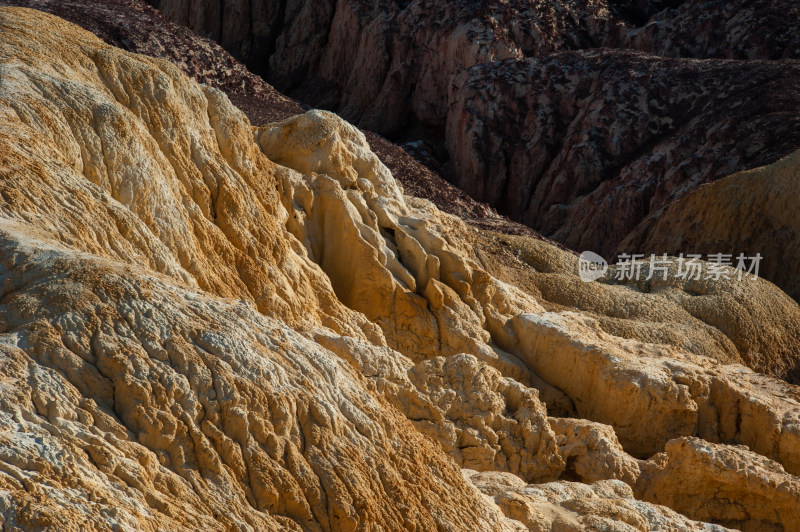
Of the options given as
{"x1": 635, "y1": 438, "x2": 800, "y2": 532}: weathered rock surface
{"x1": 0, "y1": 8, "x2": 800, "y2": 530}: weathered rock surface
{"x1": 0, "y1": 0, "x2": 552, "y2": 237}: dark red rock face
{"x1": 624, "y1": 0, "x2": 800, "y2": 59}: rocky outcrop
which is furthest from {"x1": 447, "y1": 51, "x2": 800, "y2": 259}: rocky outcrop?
{"x1": 635, "y1": 438, "x2": 800, "y2": 532}: weathered rock surface

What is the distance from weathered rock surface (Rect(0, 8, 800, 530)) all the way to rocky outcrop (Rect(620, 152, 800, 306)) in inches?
320

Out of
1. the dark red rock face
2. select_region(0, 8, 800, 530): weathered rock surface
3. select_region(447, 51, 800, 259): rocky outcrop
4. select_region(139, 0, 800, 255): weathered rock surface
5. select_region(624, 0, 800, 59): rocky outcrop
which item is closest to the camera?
select_region(0, 8, 800, 530): weathered rock surface

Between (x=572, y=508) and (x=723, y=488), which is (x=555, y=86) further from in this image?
(x=572, y=508)

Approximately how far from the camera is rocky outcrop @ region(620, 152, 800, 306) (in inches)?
1093

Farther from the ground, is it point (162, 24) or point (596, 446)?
point (162, 24)

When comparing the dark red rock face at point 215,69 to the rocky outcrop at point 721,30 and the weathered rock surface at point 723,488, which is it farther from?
the weathered rock surface at point 723,488

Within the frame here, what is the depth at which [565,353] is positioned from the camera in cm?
1435

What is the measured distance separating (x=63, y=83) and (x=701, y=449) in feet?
22.8

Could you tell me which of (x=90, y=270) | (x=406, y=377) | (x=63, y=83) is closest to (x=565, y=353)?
(x=406, y=377)

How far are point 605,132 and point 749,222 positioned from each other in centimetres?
1191

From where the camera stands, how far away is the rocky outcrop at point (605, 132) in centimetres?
3562

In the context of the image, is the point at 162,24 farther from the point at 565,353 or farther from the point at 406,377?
the point at 406,377

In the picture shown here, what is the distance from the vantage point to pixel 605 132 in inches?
1566

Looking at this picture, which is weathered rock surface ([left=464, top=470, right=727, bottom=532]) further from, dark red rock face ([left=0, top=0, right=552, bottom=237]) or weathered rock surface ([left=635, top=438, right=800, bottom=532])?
dark red rock face ([left=0, top=0, right=552, bottom=237])
